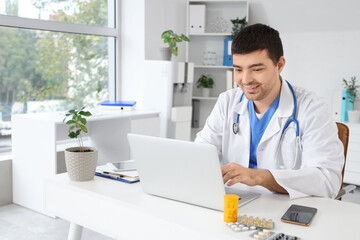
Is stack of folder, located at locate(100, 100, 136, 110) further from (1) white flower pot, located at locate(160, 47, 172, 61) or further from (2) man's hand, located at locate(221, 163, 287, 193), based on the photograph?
(2) man's hand, located at locate(221, 163, 287, 193)

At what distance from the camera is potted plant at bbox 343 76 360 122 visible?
12.8 feet

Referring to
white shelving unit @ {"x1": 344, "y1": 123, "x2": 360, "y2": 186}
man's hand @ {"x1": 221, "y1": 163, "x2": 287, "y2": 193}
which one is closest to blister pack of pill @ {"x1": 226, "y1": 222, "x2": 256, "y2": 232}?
man's hand @ {"x1": 221, "y1": 163, "x2": 287, "y2": 193}

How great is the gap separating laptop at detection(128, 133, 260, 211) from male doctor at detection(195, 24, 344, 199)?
133mm

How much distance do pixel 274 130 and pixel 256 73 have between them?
0.77ft

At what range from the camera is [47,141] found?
289cm

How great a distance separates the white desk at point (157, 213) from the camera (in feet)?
3.71

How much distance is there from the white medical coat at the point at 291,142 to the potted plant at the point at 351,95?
2.43 metres

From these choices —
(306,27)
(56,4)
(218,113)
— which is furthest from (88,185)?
(306,27)

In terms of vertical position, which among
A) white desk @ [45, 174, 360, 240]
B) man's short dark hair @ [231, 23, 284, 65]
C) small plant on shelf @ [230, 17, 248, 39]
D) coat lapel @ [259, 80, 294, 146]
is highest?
small plant on shelf @ [230, 17, 248, 39]

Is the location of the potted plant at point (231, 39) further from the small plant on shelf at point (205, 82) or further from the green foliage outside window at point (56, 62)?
the green foliage outside window at point (56, 62)

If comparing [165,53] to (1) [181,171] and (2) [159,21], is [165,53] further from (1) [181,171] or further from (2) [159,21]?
(1) [181,171]

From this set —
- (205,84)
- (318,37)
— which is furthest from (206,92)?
(318,37)

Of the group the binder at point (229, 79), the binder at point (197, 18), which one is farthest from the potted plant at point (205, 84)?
the binder at point (197, 18)

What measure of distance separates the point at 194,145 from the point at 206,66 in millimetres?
3272
